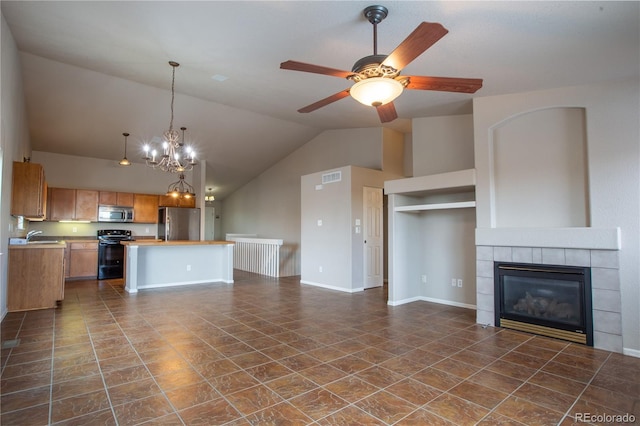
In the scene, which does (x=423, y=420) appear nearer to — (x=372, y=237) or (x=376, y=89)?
(x=376, y=89)

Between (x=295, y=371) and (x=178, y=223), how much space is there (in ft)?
21.7

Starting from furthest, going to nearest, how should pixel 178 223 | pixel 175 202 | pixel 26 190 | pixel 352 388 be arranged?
pixel 175 202
pixel 178 223
pixel 26 190
pixel 352 388

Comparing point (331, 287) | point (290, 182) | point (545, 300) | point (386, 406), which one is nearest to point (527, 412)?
point (386, 406)

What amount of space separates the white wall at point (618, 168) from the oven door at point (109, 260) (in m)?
8.58

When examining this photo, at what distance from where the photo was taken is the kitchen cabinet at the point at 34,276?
15.1 ft

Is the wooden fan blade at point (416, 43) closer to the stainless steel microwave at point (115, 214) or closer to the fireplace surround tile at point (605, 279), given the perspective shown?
A: the fireplace surround tile at point (605, 279)

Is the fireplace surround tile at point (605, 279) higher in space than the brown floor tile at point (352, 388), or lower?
higher

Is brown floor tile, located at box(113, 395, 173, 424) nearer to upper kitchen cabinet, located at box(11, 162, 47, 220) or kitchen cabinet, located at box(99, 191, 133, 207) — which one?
upper kitchen cabinet, located at box(11, 162, 47, 220)

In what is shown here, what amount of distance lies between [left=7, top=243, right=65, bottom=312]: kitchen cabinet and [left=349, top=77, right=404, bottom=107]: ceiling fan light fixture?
483 cm

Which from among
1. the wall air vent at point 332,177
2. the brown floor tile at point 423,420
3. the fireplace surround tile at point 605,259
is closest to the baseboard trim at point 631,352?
the fireplace surround tile at point 605,259

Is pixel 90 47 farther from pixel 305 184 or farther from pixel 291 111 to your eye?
pixel 305 184

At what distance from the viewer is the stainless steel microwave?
26.3 ft

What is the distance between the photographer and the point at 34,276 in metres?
4.75

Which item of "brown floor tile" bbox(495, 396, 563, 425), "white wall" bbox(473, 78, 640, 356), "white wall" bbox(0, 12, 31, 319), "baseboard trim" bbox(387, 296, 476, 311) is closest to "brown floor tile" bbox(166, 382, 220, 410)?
"brown floor tile" bbox(495, 396, 563, 425)
